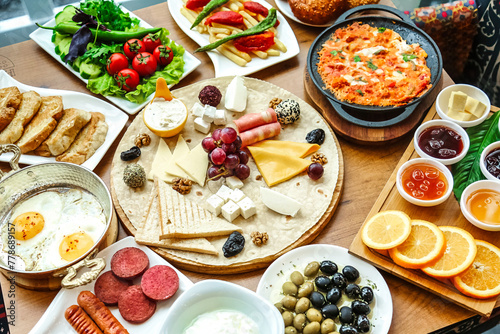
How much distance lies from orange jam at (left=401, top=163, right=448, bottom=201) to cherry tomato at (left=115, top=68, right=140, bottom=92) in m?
1.87

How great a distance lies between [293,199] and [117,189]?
105 centimetres

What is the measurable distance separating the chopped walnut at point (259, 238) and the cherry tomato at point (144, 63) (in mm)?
1478

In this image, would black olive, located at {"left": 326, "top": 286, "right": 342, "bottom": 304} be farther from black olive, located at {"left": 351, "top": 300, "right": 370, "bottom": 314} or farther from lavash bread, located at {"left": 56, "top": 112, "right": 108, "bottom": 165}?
lavash bread, located at {"left": 56, "top": 112, "right": 108, "bottom": 165}

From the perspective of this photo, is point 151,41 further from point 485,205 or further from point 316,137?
point 485,205

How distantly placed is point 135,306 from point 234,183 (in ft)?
2.85

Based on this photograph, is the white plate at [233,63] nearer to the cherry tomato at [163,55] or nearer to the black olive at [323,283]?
the cherry tomato at [163,55]

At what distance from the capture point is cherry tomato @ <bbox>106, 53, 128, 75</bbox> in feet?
10.1

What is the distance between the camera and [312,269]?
2.21 m

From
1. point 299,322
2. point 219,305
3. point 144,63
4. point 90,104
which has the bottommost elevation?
point 299,322

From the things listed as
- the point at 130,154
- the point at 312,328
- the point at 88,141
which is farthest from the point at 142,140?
the point at 312,328

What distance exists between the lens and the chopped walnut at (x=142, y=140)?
2.77 meters

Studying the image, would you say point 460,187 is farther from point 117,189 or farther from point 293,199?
point 117,189

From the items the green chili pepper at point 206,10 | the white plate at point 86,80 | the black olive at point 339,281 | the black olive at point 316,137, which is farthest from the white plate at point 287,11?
the black olive at point 339,281

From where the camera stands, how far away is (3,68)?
129 inches
